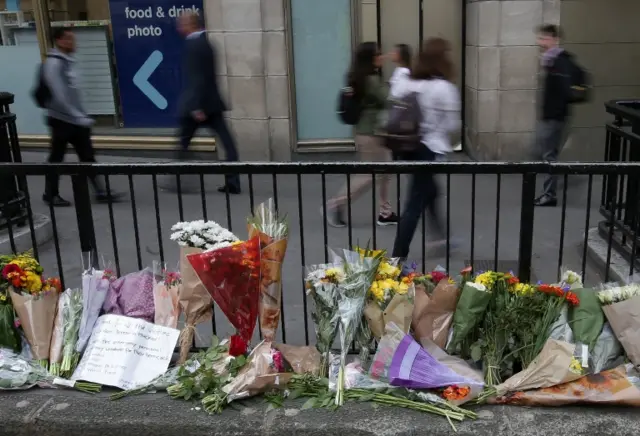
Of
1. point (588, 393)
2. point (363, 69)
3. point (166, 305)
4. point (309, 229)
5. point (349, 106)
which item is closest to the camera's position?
point (588, 393)

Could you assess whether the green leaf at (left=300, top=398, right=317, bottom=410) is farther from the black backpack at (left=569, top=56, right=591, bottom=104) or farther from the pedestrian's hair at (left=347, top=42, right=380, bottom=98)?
the black backpack at (left=569, top=56, right=591, bottom=104)

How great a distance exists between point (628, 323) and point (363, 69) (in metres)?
3.59

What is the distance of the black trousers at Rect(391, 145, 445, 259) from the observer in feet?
16.5

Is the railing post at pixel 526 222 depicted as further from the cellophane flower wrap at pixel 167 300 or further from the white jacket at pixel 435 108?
the white jacket at pixel 435 108

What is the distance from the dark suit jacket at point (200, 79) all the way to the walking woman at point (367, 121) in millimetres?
1751

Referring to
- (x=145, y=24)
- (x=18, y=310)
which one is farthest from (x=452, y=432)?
(x=145, y=24)

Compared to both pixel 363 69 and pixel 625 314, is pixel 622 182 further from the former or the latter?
pixel 363 69

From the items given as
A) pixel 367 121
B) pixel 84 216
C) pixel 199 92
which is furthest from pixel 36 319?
pixel 199 92

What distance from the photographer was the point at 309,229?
6680mm

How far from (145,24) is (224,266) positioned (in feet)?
23.8

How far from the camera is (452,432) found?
307cm

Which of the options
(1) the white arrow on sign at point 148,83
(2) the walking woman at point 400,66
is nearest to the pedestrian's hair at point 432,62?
(2) the walking woman at point 400,66

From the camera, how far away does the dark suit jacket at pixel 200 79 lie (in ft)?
23.8

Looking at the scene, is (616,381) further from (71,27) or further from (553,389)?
(71,27)
